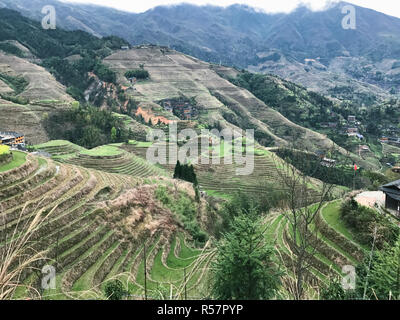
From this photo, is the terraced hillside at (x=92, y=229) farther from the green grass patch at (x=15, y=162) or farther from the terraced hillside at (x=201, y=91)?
the terraced hillside at (x=201, y=91)

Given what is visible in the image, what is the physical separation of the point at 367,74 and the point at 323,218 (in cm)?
21396

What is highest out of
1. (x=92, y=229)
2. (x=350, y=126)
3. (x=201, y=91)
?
(x=201, y=91)

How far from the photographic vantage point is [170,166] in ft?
129

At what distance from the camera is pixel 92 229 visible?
1329cm

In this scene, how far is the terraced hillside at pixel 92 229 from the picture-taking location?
10.7m

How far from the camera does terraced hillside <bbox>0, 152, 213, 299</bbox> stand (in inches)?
421

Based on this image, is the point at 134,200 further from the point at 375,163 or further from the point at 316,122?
the point at 316,122

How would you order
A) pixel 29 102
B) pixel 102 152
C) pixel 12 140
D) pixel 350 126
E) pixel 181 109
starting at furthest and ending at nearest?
pixel 181 109 → pixel 350 126 → pixel 29 102 → pixel 12 140 → pixel 102 152

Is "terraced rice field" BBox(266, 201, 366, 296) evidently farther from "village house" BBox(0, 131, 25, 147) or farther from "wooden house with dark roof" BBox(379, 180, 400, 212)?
"village house" BBox(0, 131, 25, 147)

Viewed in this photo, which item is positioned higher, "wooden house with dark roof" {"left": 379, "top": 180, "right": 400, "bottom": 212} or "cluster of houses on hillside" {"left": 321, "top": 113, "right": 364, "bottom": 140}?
"wooden house with dark roof" {"left": 379, "top": 180, "right": 400, "bottom": 212}

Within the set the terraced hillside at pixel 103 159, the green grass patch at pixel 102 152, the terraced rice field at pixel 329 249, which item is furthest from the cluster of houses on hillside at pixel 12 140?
the terraced rice field at pixel 329 249

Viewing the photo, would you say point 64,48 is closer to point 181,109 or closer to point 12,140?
point 181,109

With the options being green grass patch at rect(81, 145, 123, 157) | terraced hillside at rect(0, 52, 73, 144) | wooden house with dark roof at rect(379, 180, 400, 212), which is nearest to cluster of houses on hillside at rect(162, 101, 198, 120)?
terraced hillside at rect(0, 52, 73, 144)

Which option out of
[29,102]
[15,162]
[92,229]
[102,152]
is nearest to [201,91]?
[29,102]
